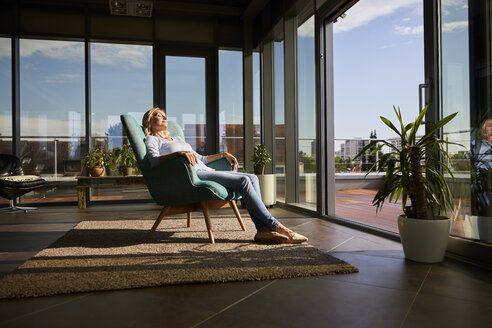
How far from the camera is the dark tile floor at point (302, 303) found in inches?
52.5

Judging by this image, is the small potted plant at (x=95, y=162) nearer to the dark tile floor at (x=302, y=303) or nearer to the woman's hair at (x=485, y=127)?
Answer: the dark tile floor at (x=302, y=303)

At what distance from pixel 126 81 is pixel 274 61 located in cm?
222

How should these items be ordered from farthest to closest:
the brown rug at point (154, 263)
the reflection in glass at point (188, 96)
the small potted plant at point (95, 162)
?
the reflection in glass at point (188, 96), the small potted plant at point (95, 162), the brown rug at point (154, 263)

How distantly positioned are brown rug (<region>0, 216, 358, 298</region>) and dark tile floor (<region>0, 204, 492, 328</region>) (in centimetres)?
8

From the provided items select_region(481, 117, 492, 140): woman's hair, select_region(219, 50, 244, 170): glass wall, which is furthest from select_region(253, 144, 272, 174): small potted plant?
select_region(481, 117, 492, 140): woman's hair

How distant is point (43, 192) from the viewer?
520 cm

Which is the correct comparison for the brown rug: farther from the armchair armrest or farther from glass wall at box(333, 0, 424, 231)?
glass wall at box(333, 0, 424, 231)

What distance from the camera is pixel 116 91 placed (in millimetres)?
5445

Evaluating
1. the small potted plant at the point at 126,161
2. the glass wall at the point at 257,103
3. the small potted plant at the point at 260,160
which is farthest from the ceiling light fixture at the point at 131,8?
the small potted plant at the point at 260,160

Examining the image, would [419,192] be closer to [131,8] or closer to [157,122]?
[157,122]

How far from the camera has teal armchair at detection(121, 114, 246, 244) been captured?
257cm

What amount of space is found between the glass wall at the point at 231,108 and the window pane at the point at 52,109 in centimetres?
203

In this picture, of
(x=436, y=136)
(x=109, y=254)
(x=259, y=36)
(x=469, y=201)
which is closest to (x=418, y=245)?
(x=469, y=201)

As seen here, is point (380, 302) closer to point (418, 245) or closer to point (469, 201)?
point (418, 245)
